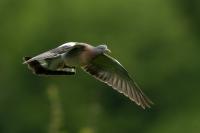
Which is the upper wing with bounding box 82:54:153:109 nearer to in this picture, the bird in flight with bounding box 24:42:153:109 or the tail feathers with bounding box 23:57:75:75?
the bird in flight with bounding box 24:42:153:109

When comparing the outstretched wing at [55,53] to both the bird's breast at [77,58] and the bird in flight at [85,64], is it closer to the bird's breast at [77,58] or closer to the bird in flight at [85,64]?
the bird in flight at [85,64]

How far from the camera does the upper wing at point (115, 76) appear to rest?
40.9 feet

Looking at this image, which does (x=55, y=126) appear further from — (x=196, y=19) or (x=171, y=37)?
(x=196, y=19)

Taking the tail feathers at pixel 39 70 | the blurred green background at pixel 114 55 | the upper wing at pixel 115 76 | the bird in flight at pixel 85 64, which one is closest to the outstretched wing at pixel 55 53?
the bird in flight at pixel 85 64

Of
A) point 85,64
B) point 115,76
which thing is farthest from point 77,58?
point 115,76

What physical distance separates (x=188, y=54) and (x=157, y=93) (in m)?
3.02

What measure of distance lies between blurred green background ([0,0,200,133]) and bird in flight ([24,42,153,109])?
26.6m

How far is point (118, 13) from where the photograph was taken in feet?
146

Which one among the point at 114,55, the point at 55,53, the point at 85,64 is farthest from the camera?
the point at 114,55

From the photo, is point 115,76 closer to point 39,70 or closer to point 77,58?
point 77,58

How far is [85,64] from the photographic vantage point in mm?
11703

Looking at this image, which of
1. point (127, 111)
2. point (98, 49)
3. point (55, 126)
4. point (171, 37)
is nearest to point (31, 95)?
point (127, 111)

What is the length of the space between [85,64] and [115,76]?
3.55 feet

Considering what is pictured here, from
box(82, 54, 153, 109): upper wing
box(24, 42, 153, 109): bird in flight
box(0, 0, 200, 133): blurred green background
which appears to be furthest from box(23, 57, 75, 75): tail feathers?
box(0, 0, 200, 133): blurred green background
